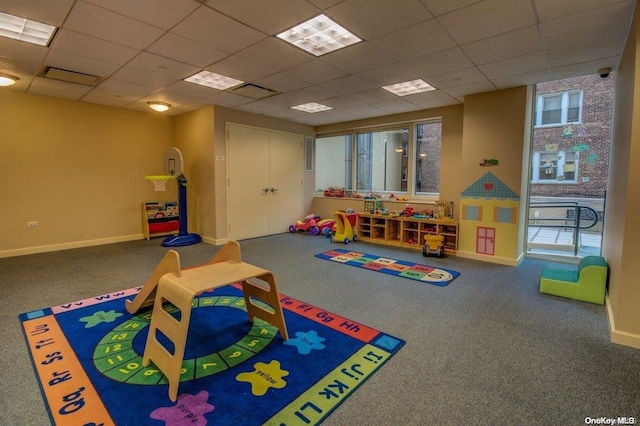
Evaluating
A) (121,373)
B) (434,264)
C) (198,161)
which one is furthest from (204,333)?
(198,161)

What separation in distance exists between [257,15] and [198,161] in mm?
4134

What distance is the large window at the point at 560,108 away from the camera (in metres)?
6.73

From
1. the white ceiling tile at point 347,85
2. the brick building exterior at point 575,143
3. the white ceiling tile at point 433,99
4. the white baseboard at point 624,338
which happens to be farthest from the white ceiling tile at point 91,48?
the brick building exterior at point 575,143

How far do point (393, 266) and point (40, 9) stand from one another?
463cm

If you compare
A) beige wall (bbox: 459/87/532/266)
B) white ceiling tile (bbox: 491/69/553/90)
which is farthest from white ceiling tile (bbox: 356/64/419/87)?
beige wall (bbox: 459/87/532/266)

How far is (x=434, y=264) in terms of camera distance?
4.69m

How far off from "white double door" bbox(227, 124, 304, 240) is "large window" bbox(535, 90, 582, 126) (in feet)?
17.9

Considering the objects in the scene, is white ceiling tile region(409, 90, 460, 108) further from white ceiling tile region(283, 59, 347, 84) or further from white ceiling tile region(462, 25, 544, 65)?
white ceiling tile region(283, 59, 347, 84)

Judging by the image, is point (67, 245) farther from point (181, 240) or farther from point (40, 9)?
point (40, 9)

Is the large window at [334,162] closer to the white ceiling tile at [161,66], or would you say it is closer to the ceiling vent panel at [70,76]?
the white ceiling tile at [161,66]

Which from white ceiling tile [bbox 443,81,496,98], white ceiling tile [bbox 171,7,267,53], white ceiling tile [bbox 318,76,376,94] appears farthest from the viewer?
white ceiling tile [bbox 443,81,496,98]

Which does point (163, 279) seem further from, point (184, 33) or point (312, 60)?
point (312, 60)

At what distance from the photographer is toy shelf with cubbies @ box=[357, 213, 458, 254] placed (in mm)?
5457

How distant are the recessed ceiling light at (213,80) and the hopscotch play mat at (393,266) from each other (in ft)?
9.75
